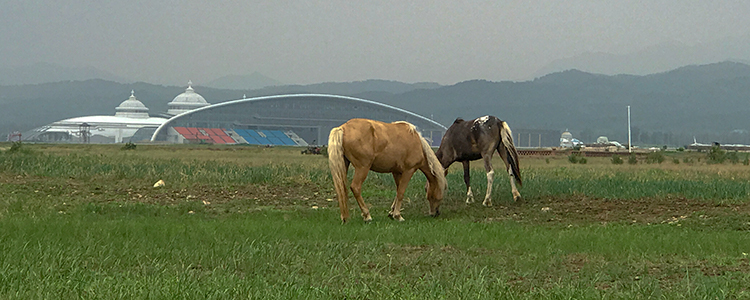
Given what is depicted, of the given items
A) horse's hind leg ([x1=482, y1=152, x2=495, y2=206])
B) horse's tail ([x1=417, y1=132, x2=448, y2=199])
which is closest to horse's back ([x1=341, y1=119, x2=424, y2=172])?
horse's tail ([x1=417, y1=132, x2=448, y2=199])

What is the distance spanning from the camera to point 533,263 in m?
8.38

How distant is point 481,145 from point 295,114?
Result: 159050mm

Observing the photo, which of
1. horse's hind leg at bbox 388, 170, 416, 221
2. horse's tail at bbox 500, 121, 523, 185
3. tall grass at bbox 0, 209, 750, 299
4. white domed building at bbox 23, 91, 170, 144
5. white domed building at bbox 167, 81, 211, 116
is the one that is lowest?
tall grass at bbox 0, 209, 750, 299

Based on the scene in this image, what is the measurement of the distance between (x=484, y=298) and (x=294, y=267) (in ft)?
7.80

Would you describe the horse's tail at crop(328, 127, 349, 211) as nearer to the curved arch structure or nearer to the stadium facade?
the stadium facade

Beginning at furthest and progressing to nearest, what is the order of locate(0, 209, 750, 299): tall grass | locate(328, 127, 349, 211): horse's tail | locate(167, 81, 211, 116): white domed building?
locate(167, 81, 211, 116): white domed building, locate(328, 127, 349, 211): horse's tail, locate(0, 209, 750, 299): tall grass

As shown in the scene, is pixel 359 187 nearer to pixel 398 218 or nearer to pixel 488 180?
pixel 398 218

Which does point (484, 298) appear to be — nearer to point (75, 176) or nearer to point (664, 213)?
point (664, 213)

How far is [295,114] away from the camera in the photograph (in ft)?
572

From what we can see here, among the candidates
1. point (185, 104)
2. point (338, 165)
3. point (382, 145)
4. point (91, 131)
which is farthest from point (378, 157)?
point (185, 104)

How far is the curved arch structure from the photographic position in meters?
164

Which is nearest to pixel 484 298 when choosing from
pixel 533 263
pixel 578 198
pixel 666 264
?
pixel 533 263

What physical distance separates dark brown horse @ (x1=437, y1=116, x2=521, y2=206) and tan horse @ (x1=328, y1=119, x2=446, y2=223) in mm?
2982

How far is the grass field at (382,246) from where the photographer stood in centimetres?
674
